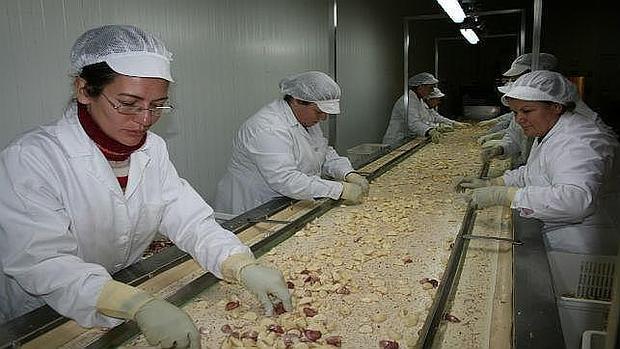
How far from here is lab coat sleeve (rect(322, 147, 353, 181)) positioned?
11.5ft

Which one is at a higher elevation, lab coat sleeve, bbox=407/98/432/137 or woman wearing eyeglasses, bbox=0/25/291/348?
woman wearing eyeglasses, bbox=0/25/291/348

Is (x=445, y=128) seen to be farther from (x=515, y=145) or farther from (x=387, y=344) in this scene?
(x=387, y=344)

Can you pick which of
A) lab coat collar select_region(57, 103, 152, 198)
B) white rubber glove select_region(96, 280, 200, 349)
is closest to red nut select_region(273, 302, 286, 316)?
white rubber glove select_region(96, 280, 200, 349)

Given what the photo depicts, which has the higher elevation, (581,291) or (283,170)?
(283,170)

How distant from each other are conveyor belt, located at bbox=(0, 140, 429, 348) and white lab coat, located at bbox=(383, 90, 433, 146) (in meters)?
3.71

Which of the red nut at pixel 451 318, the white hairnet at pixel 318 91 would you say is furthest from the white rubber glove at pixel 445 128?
the red nut at pixel 451 318

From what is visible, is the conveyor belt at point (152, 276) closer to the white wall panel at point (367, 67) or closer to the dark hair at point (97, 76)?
the dark hair at point (97, 76)

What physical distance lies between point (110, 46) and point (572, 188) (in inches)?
81.5

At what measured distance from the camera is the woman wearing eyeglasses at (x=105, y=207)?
1.35 metres

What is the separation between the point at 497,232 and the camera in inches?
94.4

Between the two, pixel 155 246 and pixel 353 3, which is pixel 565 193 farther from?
pixel 353 3

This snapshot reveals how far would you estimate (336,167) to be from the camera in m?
3.58

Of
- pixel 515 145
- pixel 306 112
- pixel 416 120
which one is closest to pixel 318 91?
pixel 306 112

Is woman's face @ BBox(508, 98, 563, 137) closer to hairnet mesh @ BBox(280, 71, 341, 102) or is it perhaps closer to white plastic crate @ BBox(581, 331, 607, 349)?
hairnet mesh @ BBox(280, 71, 341, 102)
